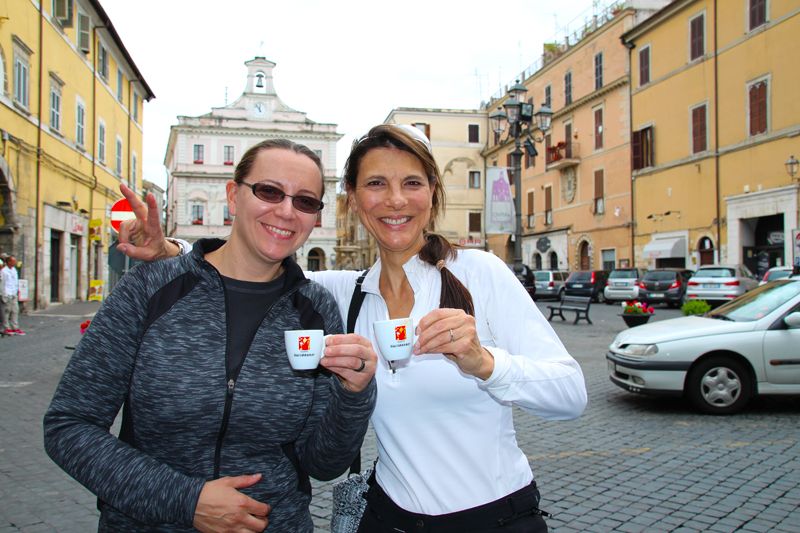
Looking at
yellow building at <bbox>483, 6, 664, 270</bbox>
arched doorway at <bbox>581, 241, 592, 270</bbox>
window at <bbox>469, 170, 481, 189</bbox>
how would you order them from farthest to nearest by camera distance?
window at <bbox>469, 170, 481, 189</bbox> < arched doorway at <bbox>581, 241, 592, 270</bbox> < yellow building at <bbox>483, 6, 664, 270</bbox>

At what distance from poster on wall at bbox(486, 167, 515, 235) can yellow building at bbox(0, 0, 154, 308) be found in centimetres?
950

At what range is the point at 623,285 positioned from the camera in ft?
78.4

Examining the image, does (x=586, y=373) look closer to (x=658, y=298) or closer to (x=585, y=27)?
(x=658, y=298)

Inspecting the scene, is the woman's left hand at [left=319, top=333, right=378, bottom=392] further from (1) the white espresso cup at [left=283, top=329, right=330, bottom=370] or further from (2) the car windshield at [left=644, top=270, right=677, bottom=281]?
(2) the car windshield at [left=644, top=270, right=677, bottom=281]

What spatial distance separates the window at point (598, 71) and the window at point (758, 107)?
416 inches

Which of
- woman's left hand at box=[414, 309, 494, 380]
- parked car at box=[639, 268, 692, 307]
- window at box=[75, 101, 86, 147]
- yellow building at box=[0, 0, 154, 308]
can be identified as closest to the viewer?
woman's left hand at box=[414, 309, 494, 380]

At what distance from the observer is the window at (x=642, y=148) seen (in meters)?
28.1

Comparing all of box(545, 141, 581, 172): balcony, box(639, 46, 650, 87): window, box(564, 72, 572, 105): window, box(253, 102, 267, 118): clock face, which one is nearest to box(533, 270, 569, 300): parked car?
box(545, 141, 581, 172): balcony

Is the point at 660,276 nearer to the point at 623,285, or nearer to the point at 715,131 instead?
the point at 623,285

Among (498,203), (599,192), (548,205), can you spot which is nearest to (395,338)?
(498,203)

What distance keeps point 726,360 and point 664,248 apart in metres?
21.8

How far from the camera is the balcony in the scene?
3412 centimetres

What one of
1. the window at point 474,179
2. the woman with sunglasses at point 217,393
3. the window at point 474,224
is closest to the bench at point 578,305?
the woman with sunglasses at point 217,393

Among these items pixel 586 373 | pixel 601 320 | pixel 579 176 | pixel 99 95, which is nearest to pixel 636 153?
pixel 579 176
